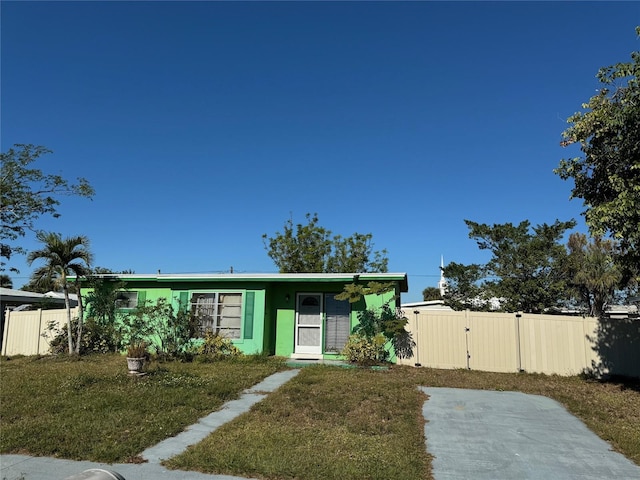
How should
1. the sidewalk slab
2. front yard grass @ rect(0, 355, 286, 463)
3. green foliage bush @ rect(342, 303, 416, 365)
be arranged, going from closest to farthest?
the sidewalk slab < front yard grass @ rect(0, 355, 286, 463) < green foliage bush @ rect(342, 303, 416, 365)

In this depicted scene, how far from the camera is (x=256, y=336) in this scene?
12992 millimetres

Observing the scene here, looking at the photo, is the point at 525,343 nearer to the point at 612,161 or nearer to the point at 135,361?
the point at 612,161

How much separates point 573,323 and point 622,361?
52.5 inches

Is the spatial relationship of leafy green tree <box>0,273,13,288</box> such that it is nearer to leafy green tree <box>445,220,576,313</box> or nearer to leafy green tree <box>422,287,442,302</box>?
leafy green tree <box>445,220,576,313</box>

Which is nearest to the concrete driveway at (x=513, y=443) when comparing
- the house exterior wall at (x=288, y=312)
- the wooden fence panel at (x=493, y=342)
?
the wooden fence panel at (x=493, y=342)

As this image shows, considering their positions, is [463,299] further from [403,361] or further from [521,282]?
[403,361]

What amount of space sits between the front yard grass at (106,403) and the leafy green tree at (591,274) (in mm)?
12289

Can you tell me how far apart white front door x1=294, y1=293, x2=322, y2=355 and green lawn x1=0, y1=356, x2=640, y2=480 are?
2.18 metres

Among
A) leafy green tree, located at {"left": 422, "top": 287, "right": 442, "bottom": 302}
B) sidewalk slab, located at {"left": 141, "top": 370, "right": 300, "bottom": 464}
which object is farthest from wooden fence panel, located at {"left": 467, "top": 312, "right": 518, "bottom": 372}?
leafy green tree, located at {"left": 422, "top": 287, "right": 442, "bottom": 302}

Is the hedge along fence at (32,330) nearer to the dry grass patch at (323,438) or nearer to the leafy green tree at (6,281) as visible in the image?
the dry grass patch at (323,438)

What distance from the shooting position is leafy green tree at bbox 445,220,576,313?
1603 cm

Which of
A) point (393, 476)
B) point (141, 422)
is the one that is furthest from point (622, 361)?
point (141, 422)

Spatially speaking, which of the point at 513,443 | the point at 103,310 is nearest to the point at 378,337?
the point at 513,443

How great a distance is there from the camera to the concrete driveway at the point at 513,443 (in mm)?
4930
